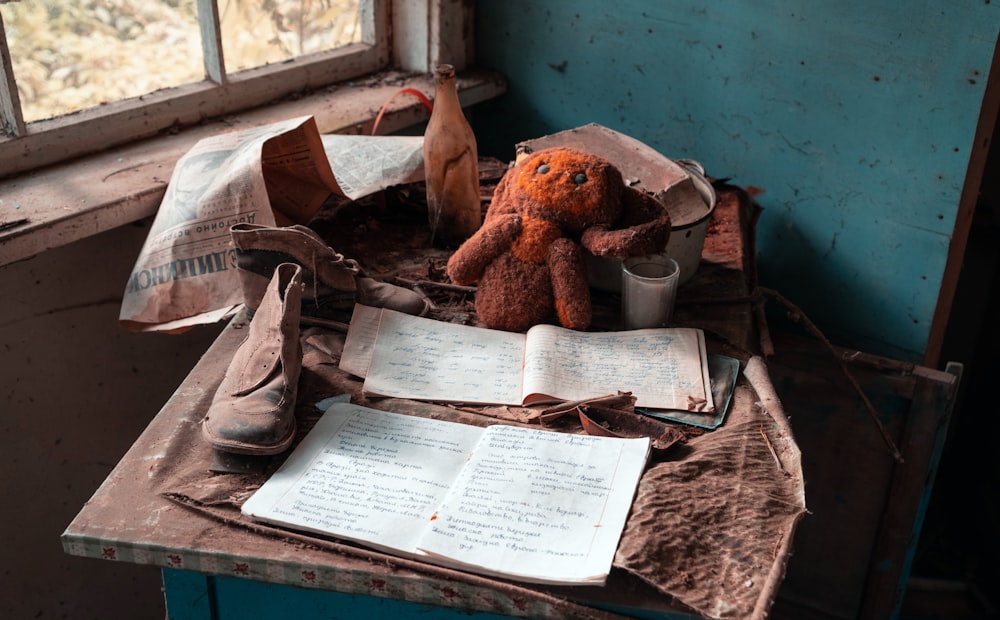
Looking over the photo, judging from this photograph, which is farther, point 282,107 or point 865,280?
point 282,107

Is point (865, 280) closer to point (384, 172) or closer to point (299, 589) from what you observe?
point (384, 172)

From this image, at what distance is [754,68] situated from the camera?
5.01ft

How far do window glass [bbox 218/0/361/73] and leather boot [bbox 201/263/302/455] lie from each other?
72 cm

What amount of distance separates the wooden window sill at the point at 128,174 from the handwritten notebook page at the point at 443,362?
467 millimetres

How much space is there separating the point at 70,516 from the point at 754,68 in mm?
1408

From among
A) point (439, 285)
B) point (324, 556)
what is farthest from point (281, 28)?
point (324, 556)

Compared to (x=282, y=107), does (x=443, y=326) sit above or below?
below

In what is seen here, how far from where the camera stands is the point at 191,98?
1.58 metres

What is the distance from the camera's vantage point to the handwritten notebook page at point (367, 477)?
852mm

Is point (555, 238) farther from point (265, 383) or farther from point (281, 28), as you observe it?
point (281, 28)

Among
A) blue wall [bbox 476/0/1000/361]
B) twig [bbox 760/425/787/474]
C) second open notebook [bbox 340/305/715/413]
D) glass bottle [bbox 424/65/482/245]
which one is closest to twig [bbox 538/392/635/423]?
second open notebook [bbox 340/305/715/413]

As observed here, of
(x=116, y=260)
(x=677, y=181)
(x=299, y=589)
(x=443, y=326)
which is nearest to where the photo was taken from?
(x=299, y=589)

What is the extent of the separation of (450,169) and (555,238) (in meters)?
0.28

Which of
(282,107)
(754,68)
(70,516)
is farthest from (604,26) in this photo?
(70,516)
